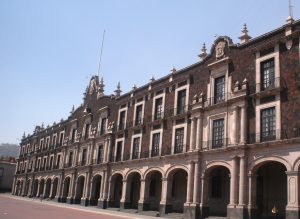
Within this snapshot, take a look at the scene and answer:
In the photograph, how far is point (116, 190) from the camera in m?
40.9

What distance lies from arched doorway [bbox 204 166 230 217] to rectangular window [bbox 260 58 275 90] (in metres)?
7.04

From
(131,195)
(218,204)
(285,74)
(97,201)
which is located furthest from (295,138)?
(97,201)

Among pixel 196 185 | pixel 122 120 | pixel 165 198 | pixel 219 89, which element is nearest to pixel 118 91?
pixel 122 120

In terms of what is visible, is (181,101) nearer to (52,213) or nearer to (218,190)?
(218,190)

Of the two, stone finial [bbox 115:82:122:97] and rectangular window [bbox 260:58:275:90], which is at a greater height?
stone finial [bbox 115:82:122:97]

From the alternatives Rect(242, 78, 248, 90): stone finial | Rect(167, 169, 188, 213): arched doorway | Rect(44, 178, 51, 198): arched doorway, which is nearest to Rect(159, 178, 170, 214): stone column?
Rect(167, 169, 188, 213): arched doorway

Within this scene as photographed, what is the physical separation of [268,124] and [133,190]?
18.9 meters

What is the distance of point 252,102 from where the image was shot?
2541cm

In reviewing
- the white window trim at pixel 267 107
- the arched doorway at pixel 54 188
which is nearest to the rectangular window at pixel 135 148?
the white window trim at pixel 267 107

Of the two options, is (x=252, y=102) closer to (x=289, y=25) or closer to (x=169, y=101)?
(x=289, y=25)

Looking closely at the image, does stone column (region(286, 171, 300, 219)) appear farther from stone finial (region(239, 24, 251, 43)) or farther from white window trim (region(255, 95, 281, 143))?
stone finial (region(239, 24, 251, 43))

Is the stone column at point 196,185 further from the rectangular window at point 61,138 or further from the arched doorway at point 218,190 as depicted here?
the rectangular window at point 61,138

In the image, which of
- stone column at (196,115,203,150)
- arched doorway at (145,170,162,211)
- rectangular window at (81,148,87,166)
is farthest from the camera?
rectangular window at (81,148,87,166)

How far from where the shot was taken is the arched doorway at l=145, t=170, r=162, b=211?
33969 mm
